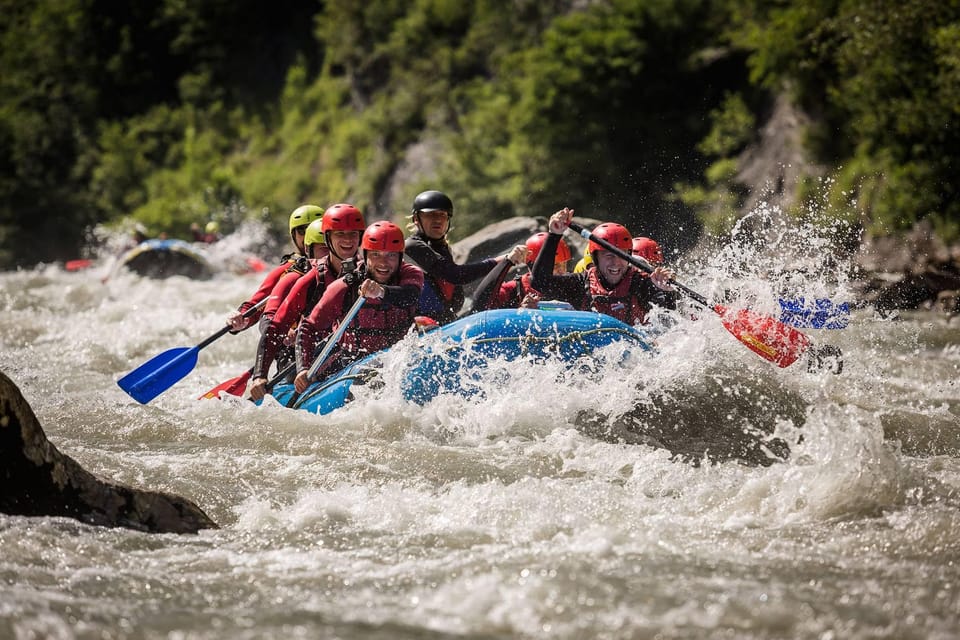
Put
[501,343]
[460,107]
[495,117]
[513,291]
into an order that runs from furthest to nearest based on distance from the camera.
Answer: [460,107] < [495,117] < [513,291] < [501,343]

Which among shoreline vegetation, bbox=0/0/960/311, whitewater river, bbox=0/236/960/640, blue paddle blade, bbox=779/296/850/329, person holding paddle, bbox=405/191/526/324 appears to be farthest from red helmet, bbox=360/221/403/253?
shoreline vegetation, bbox=0/0/960/311

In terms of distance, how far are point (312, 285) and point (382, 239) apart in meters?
0.98

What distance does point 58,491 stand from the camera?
4.24 meters

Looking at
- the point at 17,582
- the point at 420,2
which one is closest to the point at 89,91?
the point at 420,2

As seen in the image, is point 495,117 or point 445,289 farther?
point 495,117

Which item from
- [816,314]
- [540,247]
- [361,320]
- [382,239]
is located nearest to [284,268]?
[361,320]

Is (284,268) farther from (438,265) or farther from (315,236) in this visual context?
(438,265)

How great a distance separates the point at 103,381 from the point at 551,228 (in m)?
4.33

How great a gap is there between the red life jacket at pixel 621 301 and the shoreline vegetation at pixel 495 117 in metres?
6.15

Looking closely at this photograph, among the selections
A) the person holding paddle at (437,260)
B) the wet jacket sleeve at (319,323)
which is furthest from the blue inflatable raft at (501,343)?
the person holding paddle at (437,260)

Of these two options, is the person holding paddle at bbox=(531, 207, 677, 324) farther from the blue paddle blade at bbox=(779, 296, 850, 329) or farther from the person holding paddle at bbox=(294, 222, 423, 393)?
the person holding paddle at bbox=(294, 222, 423, 393)

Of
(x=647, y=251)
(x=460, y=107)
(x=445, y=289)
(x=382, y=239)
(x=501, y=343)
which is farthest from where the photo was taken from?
(x=460, y=107)

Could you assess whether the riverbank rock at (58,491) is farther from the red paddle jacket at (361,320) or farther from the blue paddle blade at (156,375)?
the blue paddle blade at (156,375)

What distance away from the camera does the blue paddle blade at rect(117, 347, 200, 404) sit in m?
7.32
